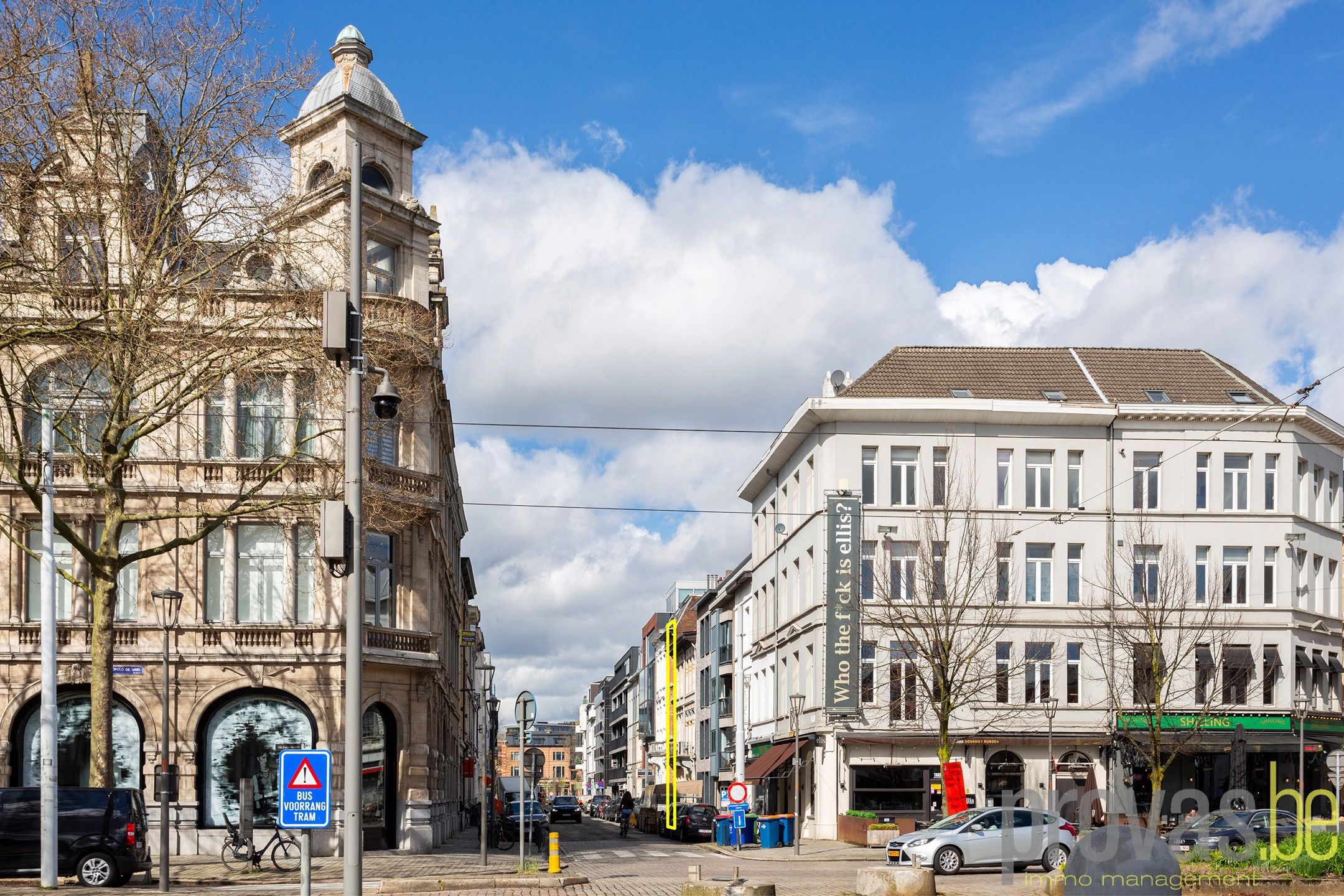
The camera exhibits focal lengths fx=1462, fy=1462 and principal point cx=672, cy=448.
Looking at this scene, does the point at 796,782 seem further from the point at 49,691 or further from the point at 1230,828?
the point at 49,691

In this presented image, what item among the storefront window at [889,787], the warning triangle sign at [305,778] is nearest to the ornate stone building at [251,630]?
the storefront window at [889,787]

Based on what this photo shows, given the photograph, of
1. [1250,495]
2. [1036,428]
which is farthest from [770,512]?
[1250,495]

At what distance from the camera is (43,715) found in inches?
1021

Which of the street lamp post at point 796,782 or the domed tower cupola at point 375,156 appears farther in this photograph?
the street lamp post at point 796,782

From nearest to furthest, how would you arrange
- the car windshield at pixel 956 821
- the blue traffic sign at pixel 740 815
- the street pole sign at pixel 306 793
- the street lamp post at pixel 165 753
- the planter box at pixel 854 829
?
the street pole sign at pixel 306 793
the street lamp post at pixel 165 753
the car windshield at pixel 956 821
the blue traffic sign at pixel 740 815
the planter box at pixel 854 829

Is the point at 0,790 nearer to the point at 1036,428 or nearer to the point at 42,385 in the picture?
the point at 42,385

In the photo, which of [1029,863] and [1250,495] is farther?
[1250,495]

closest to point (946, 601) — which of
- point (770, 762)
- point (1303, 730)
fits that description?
point (1303, 730)

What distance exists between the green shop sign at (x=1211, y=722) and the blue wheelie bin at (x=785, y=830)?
11.7m

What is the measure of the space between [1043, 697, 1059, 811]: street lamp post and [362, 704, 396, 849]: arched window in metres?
20.7

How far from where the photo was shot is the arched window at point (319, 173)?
39781 millimetres

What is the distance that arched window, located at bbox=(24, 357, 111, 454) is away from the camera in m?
27.8

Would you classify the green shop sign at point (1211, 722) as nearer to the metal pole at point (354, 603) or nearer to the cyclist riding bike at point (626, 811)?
the cyclist riding bike at point (626, 811)

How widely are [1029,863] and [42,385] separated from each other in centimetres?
2473
